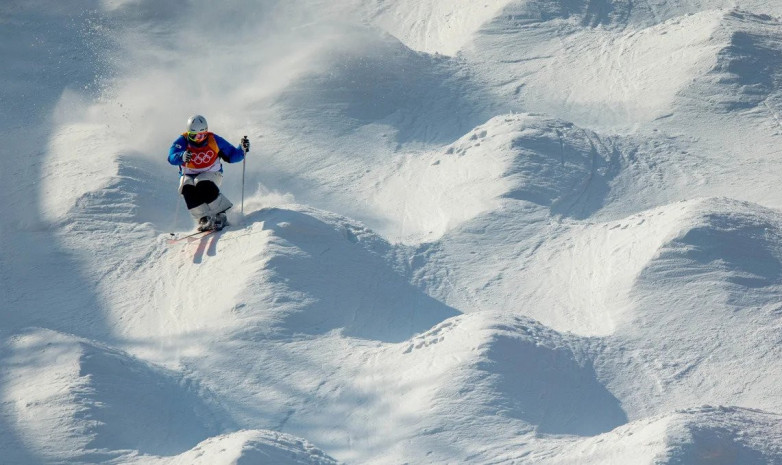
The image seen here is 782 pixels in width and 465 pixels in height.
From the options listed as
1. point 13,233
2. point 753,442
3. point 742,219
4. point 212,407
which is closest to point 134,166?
point 13,233

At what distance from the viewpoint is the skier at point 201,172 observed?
1115 cm

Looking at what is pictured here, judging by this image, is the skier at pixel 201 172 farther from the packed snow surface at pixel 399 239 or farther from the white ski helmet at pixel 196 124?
the packed snow surface at pixel 399 239

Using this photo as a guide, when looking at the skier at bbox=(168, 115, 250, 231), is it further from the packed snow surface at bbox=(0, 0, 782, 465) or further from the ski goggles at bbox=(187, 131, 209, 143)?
the packed snow surface at bbox=(0, 0, 782, 465)

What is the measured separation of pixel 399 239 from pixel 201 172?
80.1 inches

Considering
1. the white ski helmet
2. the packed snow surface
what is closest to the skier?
the white ski helmet

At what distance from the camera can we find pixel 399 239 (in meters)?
11.8

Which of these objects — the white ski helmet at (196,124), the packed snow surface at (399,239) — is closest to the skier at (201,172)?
the white ski helmet at (196,124)

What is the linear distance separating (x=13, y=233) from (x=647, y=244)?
19.7 ft

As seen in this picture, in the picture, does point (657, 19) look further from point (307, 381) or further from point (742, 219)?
point (307, 381)

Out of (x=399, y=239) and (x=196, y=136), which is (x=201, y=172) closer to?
(x=196, y=136)

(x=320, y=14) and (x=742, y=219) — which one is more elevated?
(x=320, y=14)

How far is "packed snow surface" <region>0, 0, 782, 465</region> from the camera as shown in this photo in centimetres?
930

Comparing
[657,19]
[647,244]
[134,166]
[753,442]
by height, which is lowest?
[753,442]

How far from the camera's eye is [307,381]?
386 inches
